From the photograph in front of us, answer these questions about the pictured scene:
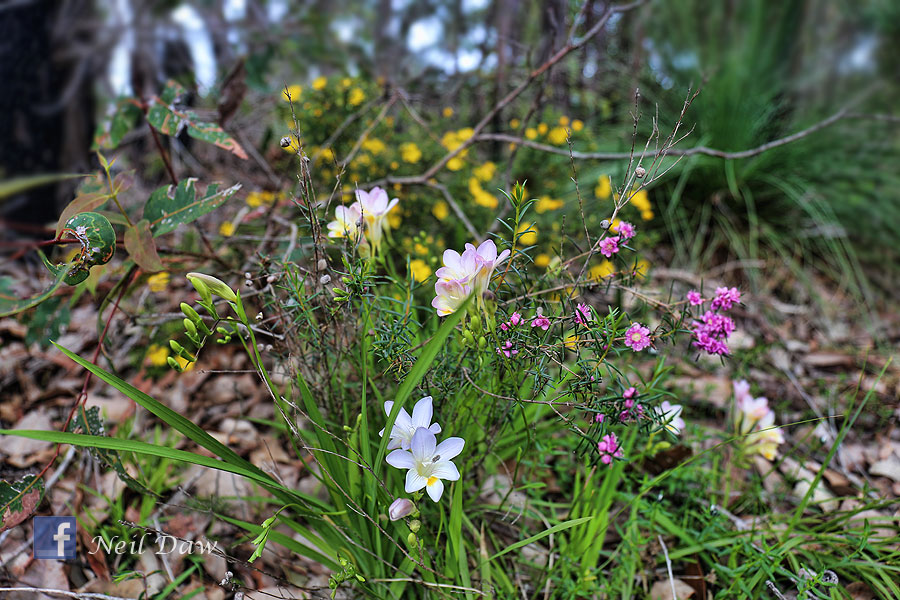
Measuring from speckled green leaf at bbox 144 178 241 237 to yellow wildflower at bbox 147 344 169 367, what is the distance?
568 millimetres

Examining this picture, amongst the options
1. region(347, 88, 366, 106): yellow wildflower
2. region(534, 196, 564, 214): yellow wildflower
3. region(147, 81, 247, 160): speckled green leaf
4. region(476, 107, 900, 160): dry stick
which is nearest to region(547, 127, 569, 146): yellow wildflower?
region(534, 196, 564, 214): yellow wildflower

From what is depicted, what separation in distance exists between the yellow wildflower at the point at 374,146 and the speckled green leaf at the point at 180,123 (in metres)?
0.77

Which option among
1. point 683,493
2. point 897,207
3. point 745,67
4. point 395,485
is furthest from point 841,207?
point 395,485

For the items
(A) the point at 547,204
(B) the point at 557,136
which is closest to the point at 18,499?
(A) the point at 547,204

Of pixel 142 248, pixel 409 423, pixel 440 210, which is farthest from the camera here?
pixel 440 210

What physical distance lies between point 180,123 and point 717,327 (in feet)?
4.41

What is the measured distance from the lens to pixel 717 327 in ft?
2.98

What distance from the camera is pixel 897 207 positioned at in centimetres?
286

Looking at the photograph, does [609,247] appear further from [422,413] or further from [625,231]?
[422,413]

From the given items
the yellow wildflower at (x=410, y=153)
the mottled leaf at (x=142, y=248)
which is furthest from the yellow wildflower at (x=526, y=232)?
the mottled leaf at (x=142, y=248)

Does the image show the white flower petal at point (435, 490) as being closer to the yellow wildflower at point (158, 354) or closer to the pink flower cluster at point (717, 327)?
the pink flower cluster at point (717, 327)

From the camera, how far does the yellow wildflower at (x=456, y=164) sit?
2034mm

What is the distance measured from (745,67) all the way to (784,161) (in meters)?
0.83

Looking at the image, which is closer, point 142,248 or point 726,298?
point 726,298
